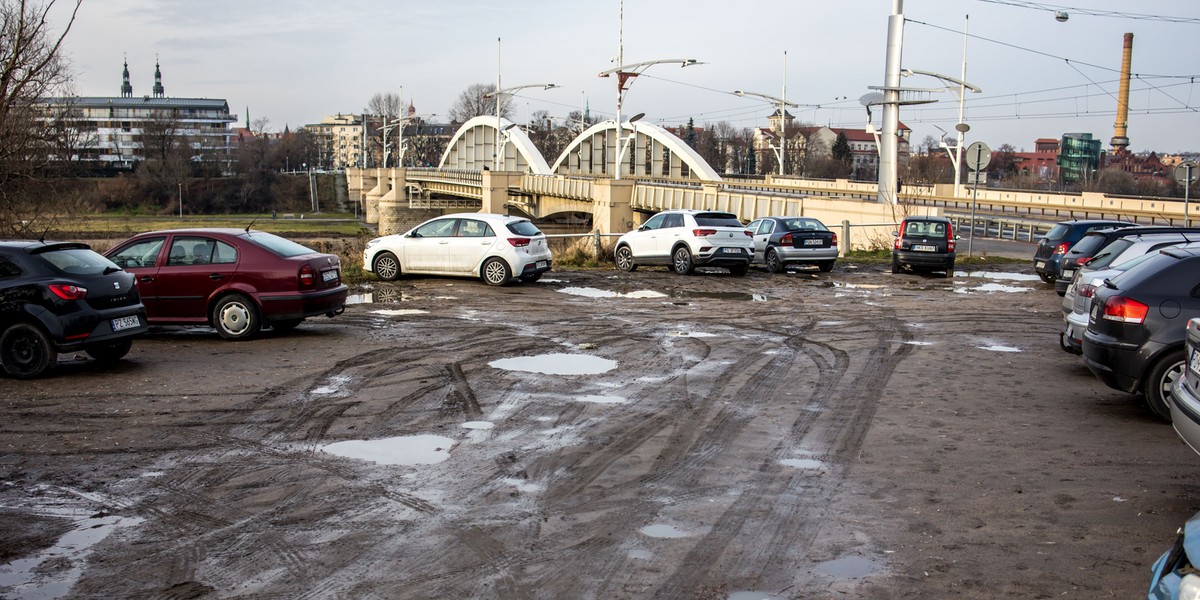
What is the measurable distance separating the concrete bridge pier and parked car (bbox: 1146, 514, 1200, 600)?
47503mm

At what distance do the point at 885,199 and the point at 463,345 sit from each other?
26842 mm

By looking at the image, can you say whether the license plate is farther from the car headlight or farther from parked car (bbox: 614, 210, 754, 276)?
parked car (bbox: 614, 210, 754, 276)

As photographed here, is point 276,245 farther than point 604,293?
No

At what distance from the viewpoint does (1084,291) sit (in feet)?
36.6

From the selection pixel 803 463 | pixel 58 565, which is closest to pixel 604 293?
pixel 803 463

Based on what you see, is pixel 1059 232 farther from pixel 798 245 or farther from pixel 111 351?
pixel 111 351

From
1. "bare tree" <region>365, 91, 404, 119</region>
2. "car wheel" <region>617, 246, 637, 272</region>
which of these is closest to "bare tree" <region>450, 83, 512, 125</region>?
"bare tree" <region>365, 91, 404, 119</region>

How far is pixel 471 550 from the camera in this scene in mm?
5668

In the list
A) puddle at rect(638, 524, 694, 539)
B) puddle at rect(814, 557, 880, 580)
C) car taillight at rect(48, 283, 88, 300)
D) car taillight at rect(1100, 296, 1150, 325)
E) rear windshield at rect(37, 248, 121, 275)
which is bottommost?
puddle at rect(638, 524, 694, 539)

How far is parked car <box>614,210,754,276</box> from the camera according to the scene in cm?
2438

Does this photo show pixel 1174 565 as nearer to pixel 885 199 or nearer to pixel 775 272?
pixel 775 272

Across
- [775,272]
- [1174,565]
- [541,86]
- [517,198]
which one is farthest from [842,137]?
[1174,565]

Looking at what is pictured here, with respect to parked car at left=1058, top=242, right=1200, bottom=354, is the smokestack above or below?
above

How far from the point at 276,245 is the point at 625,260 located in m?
→ 13.5
